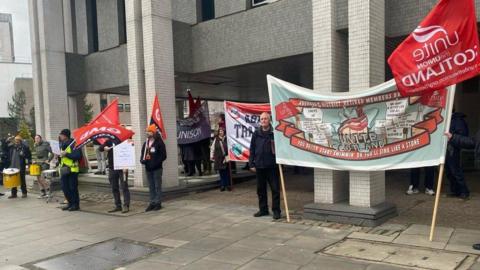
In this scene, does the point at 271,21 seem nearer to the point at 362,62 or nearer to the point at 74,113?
the point at 362,62

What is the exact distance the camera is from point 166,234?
7238 mm

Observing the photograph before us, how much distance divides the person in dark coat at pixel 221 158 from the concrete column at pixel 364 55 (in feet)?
14.7

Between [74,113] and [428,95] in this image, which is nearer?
[428,95]

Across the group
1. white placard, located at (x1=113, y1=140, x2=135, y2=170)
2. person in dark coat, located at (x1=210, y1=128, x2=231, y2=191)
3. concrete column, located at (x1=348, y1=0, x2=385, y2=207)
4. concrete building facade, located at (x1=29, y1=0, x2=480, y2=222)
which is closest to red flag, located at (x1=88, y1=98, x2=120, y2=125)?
white placard, located at (x1=113, y1=140, x2=135, y2=170)

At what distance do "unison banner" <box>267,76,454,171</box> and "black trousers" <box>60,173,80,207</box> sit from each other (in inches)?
192

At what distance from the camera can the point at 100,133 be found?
937 cm

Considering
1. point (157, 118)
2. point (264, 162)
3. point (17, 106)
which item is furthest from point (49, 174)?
point (17, 106)

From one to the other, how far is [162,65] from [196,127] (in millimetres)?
2853

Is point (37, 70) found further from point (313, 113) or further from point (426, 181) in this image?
point (426, 181)

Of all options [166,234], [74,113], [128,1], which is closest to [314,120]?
[166,234]

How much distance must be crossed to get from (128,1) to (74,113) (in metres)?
7.17

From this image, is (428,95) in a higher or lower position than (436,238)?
higher

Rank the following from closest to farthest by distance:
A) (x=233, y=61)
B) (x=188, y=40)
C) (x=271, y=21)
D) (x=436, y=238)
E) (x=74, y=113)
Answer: (x=436, y=238), (x=271, y=21), (x=233, y=61), (x=188, y=40), (x=74, y=113)

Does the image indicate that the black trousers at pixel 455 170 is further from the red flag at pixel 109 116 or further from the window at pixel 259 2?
the red flag at pixel 109 116
